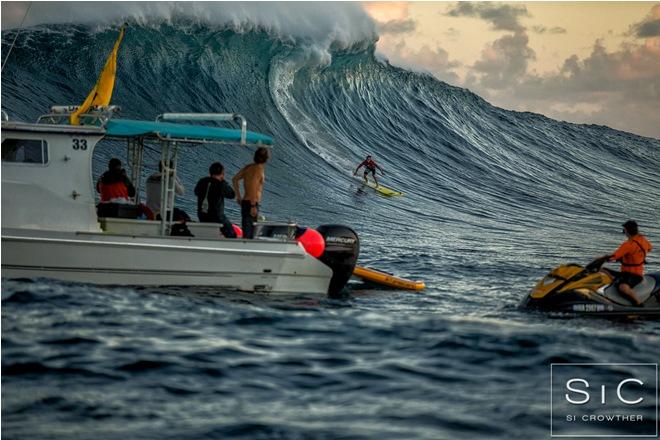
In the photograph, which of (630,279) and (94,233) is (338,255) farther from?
(630,279)

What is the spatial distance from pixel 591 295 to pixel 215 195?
16.6ft

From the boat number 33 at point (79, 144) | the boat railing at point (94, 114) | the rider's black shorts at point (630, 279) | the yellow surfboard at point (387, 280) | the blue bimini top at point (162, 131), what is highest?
the boat railing at point (94, 114)

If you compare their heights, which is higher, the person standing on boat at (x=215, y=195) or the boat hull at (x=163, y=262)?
the person standing on boat at (x=215, y=195)

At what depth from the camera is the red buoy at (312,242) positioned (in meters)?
12.1

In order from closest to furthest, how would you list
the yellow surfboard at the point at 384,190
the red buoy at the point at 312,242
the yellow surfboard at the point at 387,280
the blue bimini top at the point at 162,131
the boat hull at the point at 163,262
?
the boat hull at the point at 163,262 < the blue bimini top at the point at 162,131 < the red buoy at the point at 312,242 < the yellow surfboard at the point at 387,280 < the yellow surfboard at the point at 384,190

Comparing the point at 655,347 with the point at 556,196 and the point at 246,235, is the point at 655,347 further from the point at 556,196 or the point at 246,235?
the point at 556,196

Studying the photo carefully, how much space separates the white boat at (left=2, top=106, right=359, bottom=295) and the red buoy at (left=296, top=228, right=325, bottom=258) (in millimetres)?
256

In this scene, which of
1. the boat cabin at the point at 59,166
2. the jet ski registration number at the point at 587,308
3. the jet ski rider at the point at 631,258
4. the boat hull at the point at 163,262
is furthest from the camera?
the jet ski rider at the point at 631,258

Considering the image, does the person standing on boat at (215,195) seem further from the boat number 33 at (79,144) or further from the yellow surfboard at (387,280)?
the yellow surfboard at (387,280)

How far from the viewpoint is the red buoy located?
39.5 ft

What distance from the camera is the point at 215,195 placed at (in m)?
11.9

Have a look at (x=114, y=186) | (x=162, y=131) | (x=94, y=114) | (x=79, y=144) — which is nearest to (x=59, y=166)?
(x=79, y=144)

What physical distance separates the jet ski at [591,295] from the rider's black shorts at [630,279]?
50 millimetres

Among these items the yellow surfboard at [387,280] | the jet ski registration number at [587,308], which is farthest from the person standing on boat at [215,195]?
the jet ski registration number at [587,308]
